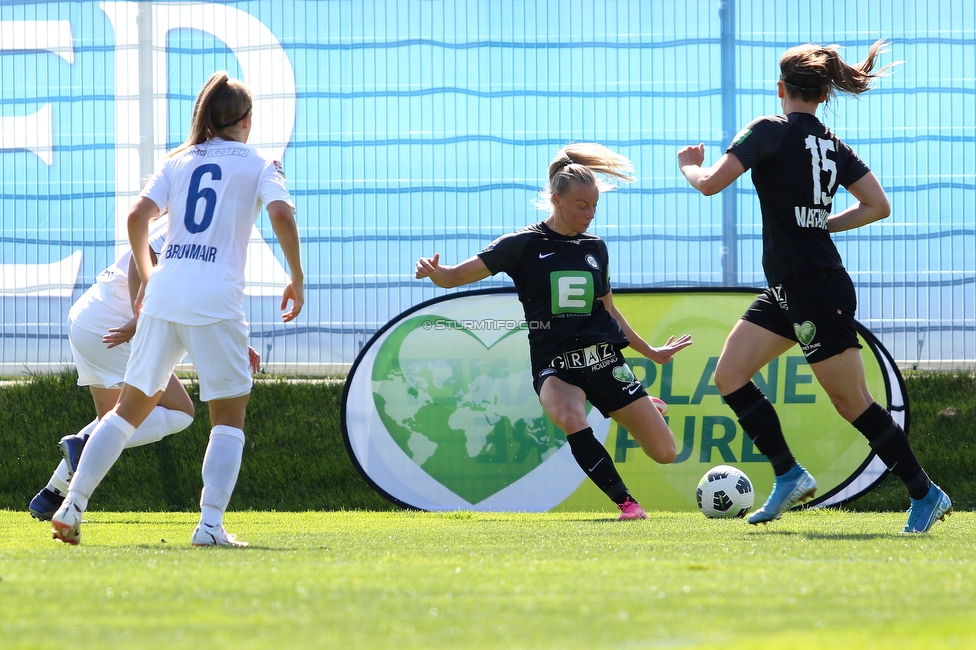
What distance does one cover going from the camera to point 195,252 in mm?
3086

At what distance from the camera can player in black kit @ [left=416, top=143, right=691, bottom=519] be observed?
4.34 meters

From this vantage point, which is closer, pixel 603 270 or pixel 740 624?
pixel 740 624

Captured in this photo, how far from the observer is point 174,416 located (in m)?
4.69

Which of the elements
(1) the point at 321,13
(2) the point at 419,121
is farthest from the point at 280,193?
(1) the point at 321,13

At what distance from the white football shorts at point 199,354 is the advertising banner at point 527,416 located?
239 cm

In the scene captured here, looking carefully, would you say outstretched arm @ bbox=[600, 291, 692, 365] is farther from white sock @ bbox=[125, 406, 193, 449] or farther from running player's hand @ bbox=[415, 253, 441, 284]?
white sock @ bbox=[125, 406, 193, 449]

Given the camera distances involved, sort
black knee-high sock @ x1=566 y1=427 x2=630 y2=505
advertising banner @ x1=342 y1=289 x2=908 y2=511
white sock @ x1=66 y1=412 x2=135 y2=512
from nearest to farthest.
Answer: white sock @ x1=66 y1=412 x2=135 y2=512, black knee-high sock @ x1=566 y1=427 x2=630 y2=505, advertising banner @ x1=342 y1=289 x2=908 y2=511

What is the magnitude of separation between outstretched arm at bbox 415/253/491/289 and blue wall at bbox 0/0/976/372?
1.75m

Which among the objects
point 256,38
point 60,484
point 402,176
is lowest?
point 60,484

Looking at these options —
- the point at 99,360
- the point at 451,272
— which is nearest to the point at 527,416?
the point at 451,272

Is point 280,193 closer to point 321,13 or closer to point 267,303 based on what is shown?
Result: point 267,303

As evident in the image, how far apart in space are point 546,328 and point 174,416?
1.69 meters

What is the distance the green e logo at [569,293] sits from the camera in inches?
174

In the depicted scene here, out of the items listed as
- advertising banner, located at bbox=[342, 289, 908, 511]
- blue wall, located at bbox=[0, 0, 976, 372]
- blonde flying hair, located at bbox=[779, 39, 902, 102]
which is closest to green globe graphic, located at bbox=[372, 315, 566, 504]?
advertising banner, located at bbox=[342, 289, 908, 511]
